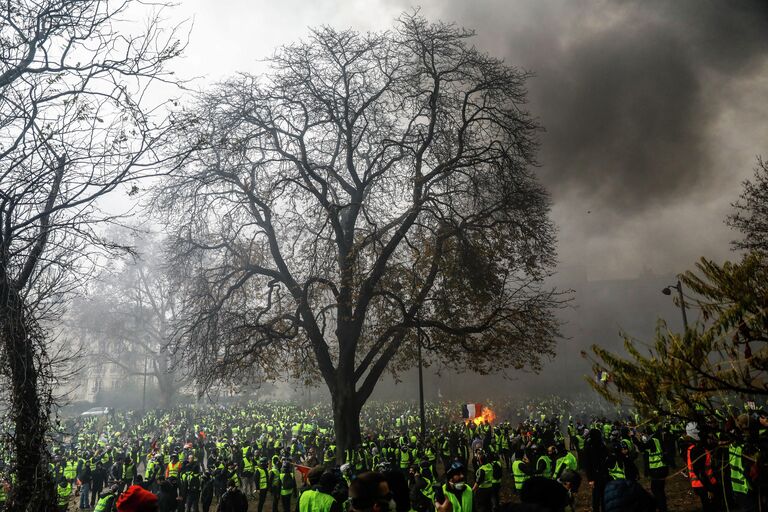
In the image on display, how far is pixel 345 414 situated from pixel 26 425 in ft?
33.8

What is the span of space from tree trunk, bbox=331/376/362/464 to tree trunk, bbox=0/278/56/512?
32.0 feet

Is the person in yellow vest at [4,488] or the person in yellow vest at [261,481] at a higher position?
the person in yellow vest at [4,488]

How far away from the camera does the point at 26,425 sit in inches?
246

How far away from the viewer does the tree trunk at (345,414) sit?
1538 cm

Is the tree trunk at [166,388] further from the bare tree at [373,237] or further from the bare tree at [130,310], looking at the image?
the bare tree at [373,237]

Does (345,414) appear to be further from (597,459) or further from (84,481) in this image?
(84,481)

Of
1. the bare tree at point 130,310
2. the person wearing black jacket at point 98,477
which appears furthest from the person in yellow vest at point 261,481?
the bare tree at point 130,310

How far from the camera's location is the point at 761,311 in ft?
13.2

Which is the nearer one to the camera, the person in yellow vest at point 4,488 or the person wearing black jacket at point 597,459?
the person in yellow vest at point 4,488

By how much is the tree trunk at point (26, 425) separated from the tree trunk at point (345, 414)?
975cm

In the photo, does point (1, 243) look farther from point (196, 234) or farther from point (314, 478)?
point (196, 234)

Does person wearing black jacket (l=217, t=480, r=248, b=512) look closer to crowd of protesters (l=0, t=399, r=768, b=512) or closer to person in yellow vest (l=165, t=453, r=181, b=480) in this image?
crowd of protesters (l=0, t=399, r=768, b=512)

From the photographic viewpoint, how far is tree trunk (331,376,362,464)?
1538 centimetres

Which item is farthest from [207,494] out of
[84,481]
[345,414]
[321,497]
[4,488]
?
[321,497]
